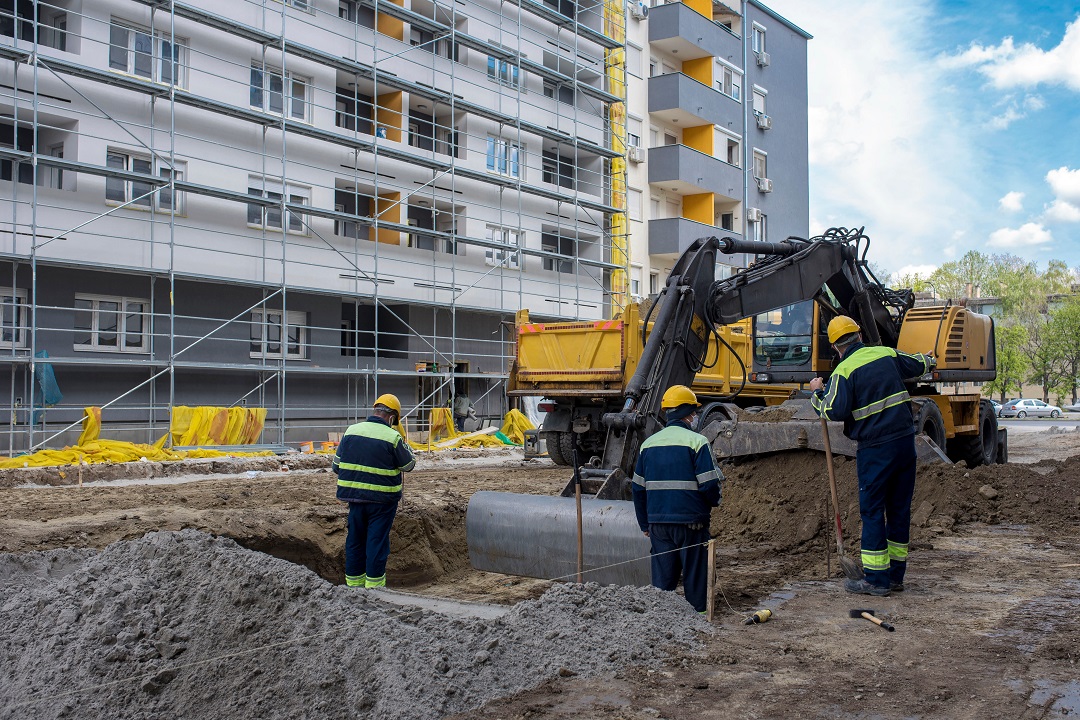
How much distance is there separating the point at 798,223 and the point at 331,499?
3062 cm

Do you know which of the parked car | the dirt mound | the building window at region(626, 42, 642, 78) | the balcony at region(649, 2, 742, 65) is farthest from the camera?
the parked car

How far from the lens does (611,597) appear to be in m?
5.59

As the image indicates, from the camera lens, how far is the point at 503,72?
26.3 m

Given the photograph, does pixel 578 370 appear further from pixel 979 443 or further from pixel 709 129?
pixel 709 129

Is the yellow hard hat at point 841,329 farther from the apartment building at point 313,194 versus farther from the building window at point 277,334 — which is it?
the building window at point 277,334

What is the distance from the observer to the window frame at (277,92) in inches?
785

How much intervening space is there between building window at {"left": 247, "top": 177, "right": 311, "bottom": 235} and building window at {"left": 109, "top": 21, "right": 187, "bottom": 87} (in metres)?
2.50

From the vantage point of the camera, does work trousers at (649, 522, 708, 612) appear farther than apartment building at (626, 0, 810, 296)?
No

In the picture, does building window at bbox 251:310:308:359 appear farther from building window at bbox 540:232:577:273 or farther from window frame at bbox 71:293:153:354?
building window at bbox 540:232:577:273

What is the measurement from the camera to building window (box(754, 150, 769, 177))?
119 feet

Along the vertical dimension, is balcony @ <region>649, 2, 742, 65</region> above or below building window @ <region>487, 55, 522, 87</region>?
above

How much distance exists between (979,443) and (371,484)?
11288 millimetres

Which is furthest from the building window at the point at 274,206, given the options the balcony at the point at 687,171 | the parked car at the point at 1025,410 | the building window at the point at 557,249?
the parked car at the point at 1025,410

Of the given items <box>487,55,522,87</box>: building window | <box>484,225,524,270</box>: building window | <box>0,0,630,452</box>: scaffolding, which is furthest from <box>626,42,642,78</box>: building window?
<box>484,225,524,270</box>: building window
